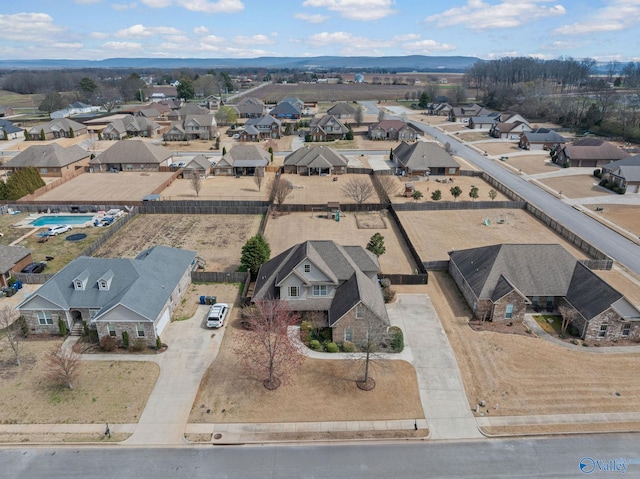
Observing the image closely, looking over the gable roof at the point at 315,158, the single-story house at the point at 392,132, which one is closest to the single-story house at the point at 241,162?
the gable roof at the point at 315,158

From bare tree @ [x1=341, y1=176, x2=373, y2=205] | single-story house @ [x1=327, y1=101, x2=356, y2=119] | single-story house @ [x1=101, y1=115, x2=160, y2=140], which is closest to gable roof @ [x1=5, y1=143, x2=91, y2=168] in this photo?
single-story house @ [x1=101, y1=115, x2=160, y2=140]

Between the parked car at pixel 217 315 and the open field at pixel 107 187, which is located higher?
the open field at pixel 107 187

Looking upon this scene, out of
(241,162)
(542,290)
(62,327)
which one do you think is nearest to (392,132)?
(241,162)

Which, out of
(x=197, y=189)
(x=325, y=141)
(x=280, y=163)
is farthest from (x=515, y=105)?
(x=197, y=189)

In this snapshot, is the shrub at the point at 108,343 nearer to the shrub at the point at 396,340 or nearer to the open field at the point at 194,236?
the open field at the point at 194,236

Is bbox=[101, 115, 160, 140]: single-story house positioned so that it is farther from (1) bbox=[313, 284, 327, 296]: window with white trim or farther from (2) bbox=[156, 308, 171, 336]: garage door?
(1) bbox=[313, 284, 327, 296]: window with white trim

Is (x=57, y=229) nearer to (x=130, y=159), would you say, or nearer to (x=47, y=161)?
(x=130, y=159)
